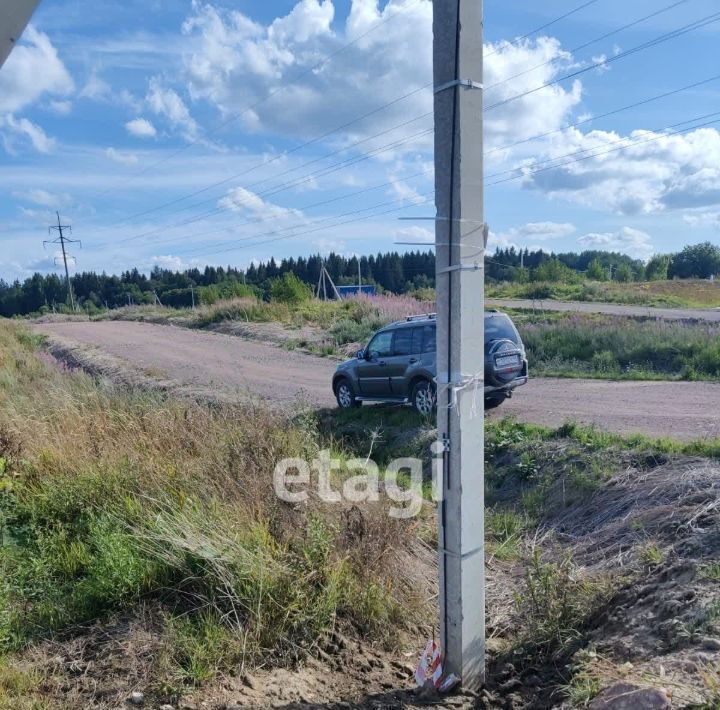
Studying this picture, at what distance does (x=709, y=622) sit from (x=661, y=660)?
15.8 inches

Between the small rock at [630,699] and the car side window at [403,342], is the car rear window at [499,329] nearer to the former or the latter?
the car side window at [403,342]

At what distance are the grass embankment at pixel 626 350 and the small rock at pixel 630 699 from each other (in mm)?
13202

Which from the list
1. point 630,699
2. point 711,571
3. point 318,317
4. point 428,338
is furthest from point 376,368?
point 318,317

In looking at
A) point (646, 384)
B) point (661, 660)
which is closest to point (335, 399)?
point (646, 384)

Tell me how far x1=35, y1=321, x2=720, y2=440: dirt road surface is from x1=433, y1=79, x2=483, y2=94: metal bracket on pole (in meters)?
6.73

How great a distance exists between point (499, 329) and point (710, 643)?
29.6 feet

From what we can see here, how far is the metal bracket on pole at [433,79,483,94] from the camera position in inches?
137

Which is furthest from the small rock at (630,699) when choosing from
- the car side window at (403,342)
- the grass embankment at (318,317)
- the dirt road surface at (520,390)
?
the grass embankment at (318,317)

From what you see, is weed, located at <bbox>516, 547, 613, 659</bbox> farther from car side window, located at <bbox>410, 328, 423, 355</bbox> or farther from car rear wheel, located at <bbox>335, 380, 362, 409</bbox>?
car rear wheel, located at <bbox>335, 380, 362, 409</bbox>

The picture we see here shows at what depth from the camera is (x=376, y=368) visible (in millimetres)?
13094

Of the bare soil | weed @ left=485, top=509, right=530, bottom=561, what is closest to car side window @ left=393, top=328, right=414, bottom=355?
weed @ left=485, top=509, right=530, bottom=561

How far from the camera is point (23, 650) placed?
4383 mm

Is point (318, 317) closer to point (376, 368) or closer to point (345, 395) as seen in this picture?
point (345, 395)

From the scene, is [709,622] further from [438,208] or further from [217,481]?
[217,481]
